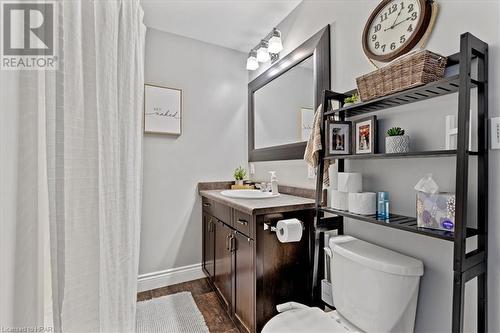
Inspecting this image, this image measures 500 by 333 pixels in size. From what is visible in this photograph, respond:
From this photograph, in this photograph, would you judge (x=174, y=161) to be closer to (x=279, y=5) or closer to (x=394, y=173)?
(x=279, y=5)

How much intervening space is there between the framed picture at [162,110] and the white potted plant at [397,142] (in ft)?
6.16

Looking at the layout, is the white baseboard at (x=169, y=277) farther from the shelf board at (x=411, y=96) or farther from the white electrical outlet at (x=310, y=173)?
the shelf board at (x=411, y=96)

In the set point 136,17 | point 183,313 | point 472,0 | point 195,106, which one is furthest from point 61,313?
point 195,106

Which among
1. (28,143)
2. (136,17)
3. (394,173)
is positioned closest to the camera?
(28,143)

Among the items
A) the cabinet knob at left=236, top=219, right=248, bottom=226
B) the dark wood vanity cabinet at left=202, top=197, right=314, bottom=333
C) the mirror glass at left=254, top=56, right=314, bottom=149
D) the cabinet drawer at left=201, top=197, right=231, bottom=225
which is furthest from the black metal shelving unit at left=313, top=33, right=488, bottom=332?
the cabinet drawer at left=201, top=197, right=231, bottom=225

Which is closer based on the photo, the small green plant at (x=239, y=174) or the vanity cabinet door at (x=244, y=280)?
the vanity cabinet door at (x=244, y=280)

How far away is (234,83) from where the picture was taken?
9.06 ft

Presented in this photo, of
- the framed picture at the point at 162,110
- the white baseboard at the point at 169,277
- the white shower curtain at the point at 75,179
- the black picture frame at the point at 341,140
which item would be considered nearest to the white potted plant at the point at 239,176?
the framed picture at the point at 162,110

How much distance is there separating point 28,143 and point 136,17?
442 millimetres

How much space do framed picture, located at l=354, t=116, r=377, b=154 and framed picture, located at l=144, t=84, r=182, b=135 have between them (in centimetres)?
168

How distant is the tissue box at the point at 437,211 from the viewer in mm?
946

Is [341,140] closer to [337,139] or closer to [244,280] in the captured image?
[337,139]

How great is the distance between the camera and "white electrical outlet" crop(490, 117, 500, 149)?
36.6 inches

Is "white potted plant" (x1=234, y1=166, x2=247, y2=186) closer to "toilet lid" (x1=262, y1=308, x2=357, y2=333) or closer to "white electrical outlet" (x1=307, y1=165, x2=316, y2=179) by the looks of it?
"white electrical outlet" (x1=307, y1=165, x2=316, y2=179)
